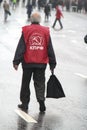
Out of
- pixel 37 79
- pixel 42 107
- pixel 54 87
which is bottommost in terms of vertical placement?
pixel 42 107

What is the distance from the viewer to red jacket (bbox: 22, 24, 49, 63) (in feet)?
34.9

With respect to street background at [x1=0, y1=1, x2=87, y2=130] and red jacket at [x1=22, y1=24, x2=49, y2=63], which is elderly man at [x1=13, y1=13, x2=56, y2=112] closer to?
red jacket at [x1=22, y1=24, x2=49, y2=63]

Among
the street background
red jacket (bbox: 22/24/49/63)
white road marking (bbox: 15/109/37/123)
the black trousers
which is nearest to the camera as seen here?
the street background

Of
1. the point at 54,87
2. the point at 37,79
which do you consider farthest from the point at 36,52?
the point at 54,87

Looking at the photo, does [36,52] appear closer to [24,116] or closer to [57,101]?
[24,116]

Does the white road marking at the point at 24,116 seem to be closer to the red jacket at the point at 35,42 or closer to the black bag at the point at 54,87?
the black bag at the point at 54,87

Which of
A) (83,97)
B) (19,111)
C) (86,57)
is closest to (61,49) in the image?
(86,57)

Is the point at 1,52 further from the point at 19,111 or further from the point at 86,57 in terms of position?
the point at 19,111

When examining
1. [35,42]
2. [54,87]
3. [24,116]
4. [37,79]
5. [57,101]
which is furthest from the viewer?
[57,101]

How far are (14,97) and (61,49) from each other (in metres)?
13.5

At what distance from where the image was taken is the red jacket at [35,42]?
1063 cm

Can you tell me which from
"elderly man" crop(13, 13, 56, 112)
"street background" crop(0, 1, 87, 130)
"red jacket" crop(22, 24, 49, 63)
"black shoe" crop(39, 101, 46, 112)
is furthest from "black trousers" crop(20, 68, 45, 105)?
"street background" crop(0, 1, 87, 130)

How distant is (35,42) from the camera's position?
10.6 meters

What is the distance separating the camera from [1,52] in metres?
22.8
